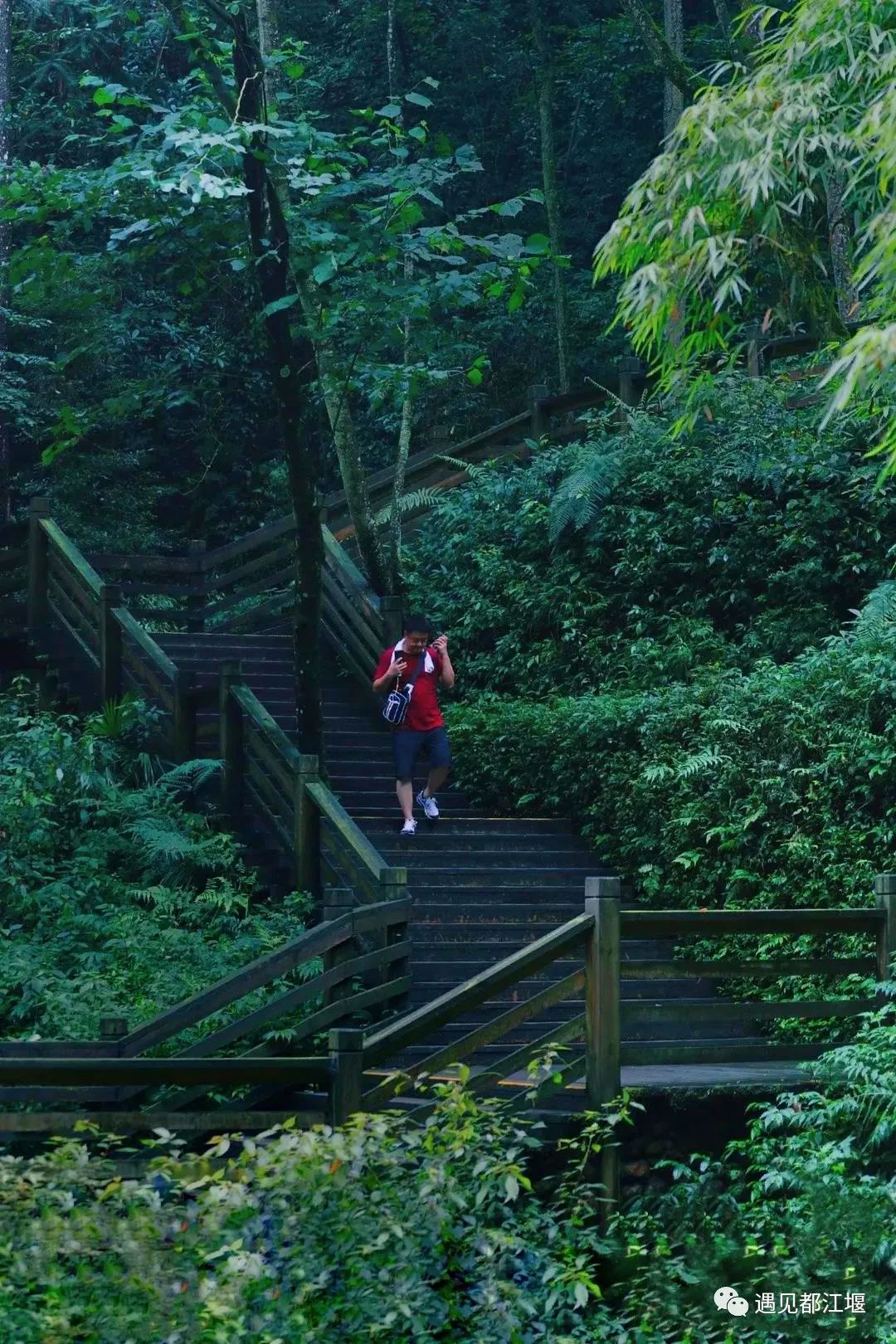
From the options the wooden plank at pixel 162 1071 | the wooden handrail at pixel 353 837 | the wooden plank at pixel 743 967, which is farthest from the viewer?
the wooden handrail at pixel 353 837

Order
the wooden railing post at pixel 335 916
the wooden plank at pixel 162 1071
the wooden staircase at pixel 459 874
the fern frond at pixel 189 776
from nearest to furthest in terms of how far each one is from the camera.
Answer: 1. the wooden plank at pixel 162 1071
2. the wooden railing post at pixel 335 916
3. the wooden staircase at pixel 459 874
4. the fern frond at pixel 189 776

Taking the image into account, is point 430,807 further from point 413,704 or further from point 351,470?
point 351,470

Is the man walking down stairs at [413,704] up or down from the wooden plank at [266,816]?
up

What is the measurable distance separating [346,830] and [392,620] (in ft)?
14.6

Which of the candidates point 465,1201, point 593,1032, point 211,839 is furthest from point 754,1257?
point 211,839

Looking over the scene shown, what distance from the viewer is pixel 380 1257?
581 cm

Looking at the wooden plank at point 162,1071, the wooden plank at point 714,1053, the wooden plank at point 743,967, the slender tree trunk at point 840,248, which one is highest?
the slender tree trunk at point 840,248

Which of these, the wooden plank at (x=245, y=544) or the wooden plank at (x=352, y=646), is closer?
the wooden plank at (x=352, y=646)

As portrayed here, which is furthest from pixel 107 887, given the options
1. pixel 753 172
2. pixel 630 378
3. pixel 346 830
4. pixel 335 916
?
pixel 630 378

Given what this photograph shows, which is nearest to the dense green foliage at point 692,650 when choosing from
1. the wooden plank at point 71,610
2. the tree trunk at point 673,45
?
the wooden plank at point 71,610

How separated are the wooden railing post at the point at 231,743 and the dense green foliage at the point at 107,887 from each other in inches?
9.4

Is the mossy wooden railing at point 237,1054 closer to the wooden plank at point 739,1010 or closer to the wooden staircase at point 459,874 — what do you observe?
the wooden staircase at point 459,874

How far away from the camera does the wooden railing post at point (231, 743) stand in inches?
547

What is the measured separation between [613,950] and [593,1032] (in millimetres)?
450
